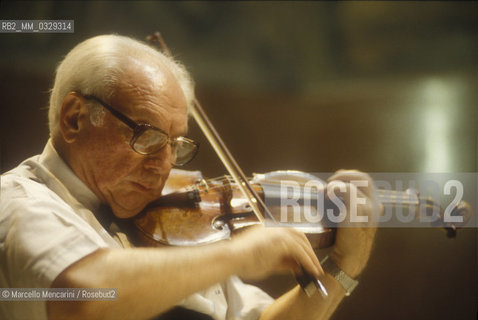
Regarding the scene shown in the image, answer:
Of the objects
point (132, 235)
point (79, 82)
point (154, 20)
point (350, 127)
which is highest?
point (154, 20)

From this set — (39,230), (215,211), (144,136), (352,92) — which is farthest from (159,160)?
(352,92)

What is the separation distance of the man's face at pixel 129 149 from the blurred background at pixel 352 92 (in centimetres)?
41

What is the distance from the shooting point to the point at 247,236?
0.65m

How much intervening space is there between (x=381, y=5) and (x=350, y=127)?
464mm

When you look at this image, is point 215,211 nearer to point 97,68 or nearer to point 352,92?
point 97,68

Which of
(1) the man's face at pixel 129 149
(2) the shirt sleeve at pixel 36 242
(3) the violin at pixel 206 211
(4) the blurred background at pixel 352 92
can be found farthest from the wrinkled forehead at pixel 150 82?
(4) the blurred background at pixel 352 92

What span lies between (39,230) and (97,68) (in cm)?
36

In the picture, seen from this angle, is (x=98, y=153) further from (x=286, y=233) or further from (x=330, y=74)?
(x=330, y=74)

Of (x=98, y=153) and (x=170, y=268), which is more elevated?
(x=98, y=153)

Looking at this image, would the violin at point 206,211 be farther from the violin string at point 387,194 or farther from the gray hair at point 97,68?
the gray hair at point 97,68

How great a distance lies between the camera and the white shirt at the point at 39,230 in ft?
1.71

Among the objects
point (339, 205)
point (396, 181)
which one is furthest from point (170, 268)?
point (396, 181)

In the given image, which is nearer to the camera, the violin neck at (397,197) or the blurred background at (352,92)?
the violin neck at (397,197)

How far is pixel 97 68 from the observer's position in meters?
0.76
